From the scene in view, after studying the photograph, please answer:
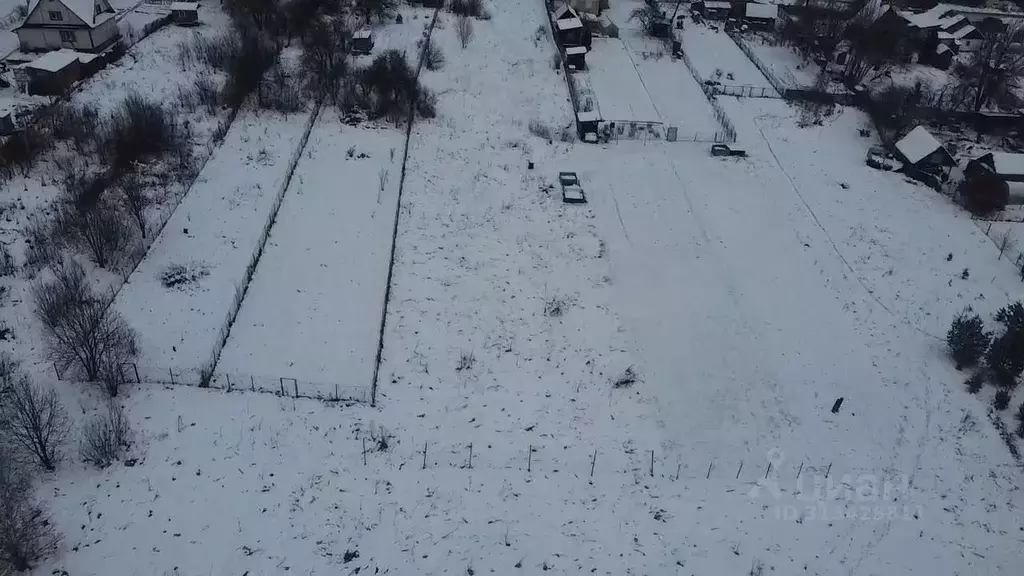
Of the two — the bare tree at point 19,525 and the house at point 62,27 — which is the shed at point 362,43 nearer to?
the house at point 62,27

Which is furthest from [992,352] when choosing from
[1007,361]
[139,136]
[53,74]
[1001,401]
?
[53,74]

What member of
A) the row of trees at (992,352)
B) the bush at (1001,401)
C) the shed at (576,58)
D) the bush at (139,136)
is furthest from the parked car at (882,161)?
the bush at (139,136)

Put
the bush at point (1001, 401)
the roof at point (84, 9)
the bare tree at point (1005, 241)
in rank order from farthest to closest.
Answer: the roof at point (84, 9), the bare tree at point (1005, 241), the bush at point (1001, 401)

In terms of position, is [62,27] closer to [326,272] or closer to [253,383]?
[326,272]

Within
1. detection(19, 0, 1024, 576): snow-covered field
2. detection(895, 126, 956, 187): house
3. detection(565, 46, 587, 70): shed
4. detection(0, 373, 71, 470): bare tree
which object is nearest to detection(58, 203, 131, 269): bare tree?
detection(19, 0, 1024, 576): snow-covered field

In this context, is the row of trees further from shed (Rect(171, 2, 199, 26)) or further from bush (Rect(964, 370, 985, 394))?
shed (Rect(171, 2, 199, 26))

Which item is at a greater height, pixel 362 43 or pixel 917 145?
pixel 362 43

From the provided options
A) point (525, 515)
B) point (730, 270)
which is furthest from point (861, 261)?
point (525, 515)
